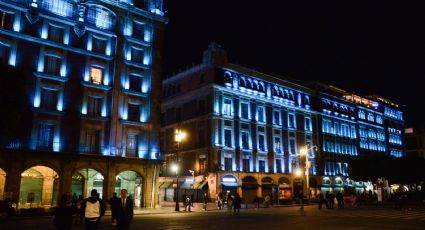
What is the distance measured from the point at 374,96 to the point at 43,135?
78624mm

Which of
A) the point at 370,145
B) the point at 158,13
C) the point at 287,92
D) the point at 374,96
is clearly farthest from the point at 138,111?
the point at 374,96

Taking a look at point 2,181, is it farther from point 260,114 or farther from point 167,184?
point 260,114

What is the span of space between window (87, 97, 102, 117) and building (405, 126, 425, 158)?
94053 millimetres

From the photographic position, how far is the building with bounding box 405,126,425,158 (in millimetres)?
106125

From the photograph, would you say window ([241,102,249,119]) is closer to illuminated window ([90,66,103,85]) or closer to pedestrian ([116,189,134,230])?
A: illuminated window ([90,66,103,85])

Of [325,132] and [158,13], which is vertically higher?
[158,13]

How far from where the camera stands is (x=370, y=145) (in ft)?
269

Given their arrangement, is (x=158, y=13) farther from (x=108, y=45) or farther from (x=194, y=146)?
(x=194, y=146)

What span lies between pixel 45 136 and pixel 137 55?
13403 millimetres

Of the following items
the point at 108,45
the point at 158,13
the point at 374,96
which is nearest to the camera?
the point at 108,45

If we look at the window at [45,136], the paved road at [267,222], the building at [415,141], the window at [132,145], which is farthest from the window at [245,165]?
the building at [415,141]

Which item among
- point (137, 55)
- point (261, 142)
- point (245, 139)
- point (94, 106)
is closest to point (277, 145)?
point (261, 142)

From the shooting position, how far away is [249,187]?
5372 cm

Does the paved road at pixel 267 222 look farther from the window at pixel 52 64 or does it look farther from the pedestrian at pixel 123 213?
the window at pixel 52 64
